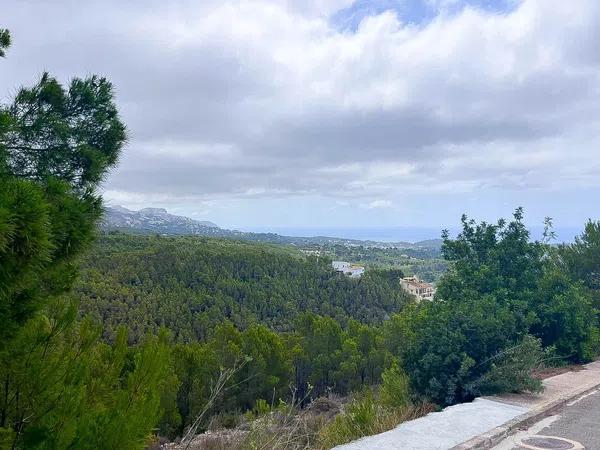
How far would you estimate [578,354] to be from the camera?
9.04 m

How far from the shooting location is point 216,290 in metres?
58.4

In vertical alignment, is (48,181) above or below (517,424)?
above

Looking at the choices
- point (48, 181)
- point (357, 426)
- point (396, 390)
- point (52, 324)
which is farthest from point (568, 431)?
point (48, 181)

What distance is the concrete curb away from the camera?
15.0 ft

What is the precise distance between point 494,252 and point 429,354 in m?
2.74

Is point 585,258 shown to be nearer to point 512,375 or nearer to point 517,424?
point 512,375

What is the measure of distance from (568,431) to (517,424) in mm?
450

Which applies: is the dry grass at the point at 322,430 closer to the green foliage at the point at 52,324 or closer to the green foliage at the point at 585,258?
the green foliage at the point at 52,324

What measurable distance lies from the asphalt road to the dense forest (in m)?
35.2

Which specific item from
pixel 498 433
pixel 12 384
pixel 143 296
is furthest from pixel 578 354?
pixel 143 296

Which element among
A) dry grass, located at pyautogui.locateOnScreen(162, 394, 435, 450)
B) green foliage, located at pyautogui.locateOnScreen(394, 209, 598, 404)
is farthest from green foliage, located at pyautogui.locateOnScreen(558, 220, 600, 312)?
dry grass, located at pyautogui.locateOnScreen(162, 394, 435, 450)

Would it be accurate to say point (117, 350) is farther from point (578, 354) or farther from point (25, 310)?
point (578, 354)

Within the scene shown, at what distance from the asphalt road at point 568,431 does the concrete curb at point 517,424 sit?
0.07 metres

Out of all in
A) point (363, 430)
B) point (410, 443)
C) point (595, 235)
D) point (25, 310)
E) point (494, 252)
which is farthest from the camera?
point (595, 235)
